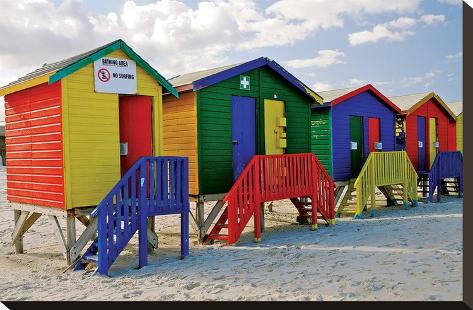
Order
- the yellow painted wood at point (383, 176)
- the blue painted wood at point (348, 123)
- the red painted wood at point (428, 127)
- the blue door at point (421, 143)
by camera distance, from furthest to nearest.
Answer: the blue door at point (421, 143), the red painted wood at point (428, 127), the blue painted wood at point (348, 123), the yellow painted wood at point (383, 176)

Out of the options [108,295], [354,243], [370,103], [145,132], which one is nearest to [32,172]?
[145,132]

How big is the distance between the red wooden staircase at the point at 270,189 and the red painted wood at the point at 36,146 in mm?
3464

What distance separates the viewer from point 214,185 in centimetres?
1130

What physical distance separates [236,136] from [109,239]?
15.1 feet

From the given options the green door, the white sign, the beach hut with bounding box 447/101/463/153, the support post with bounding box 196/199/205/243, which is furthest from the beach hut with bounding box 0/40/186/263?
the beach hut with bounding box 447/101/463/153

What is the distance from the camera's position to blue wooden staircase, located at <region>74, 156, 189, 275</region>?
8086 millimetres

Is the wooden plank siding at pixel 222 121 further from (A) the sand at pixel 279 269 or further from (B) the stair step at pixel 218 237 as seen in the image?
(A) the sand at pixel 279 269

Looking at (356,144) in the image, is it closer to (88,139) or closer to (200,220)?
(200,220)

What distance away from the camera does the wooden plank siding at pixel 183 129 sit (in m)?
11.0

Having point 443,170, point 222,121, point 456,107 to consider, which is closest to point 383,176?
point 443,170

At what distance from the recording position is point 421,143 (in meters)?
19.4

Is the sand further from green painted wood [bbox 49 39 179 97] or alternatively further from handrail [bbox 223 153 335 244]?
green painted wood [bbox 49 39 179 97]

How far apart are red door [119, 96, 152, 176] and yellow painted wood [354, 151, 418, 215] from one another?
21.9 ft

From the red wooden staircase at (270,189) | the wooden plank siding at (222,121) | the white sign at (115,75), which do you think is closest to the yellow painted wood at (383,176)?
the red wooden staircase at (270,189)
